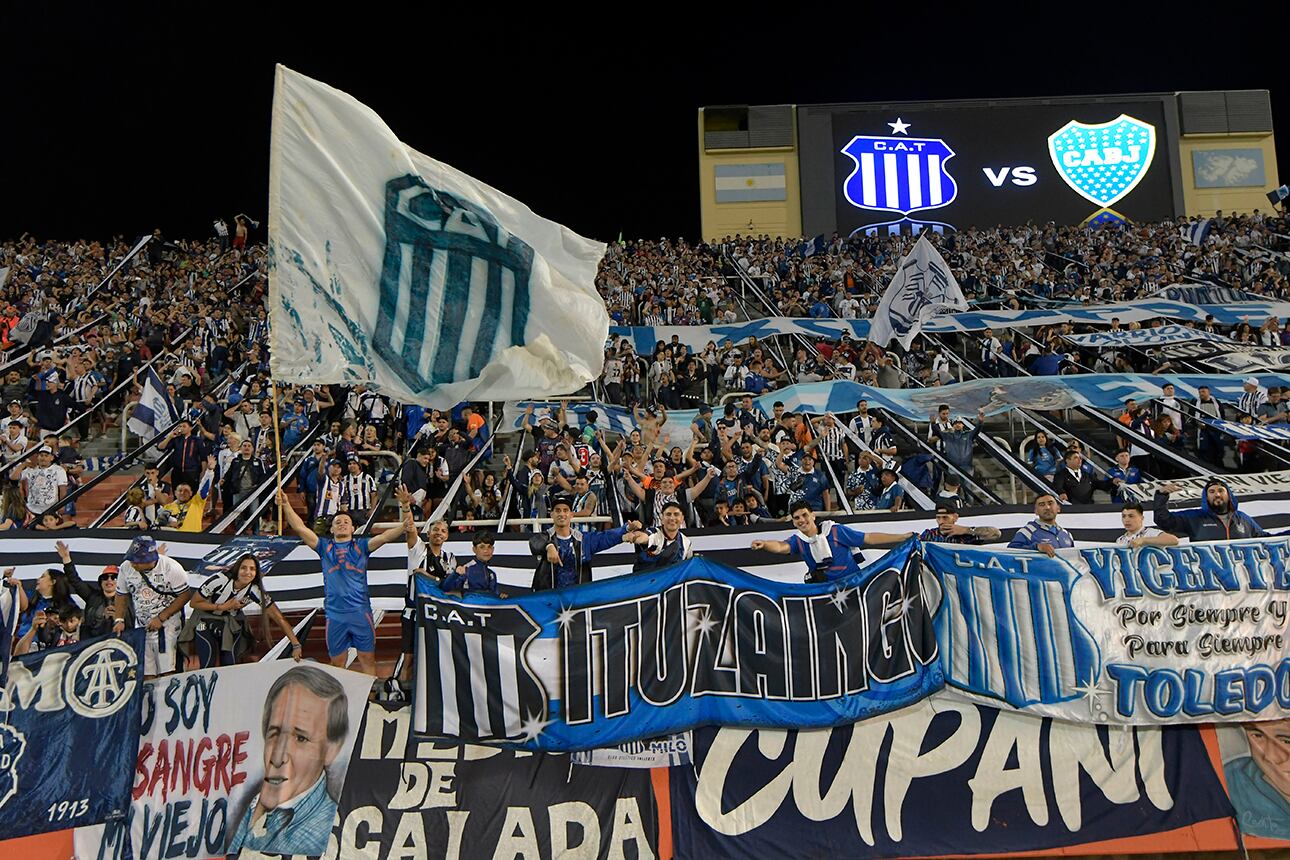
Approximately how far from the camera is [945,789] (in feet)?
26.3

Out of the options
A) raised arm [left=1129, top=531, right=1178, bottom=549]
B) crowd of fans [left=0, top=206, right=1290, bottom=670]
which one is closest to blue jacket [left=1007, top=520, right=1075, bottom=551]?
crowd of fans [left=0, top=206, right=1290, bottom=670]

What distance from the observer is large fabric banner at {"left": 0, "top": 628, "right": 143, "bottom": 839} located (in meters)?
7.50

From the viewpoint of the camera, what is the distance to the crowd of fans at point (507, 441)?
8977 mm

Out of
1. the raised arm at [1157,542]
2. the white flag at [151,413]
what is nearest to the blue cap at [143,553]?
the raised arm at [1157,542]

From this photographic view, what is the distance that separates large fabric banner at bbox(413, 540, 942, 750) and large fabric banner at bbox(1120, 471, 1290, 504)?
183 inches

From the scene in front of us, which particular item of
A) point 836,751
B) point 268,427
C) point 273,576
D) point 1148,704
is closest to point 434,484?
point 268,427

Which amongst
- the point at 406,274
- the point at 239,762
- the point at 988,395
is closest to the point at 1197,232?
the point at 988,395

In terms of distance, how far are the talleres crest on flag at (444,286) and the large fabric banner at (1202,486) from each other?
698cm

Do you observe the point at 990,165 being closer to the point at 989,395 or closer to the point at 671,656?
the point at 989,395

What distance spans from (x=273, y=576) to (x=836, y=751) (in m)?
4.77

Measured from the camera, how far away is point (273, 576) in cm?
942

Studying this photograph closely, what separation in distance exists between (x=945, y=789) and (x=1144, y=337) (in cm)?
1467

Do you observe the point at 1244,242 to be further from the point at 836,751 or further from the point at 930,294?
the point at 836,751

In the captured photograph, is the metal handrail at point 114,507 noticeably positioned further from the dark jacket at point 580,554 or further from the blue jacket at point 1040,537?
the blue jacket at point 1040,537
